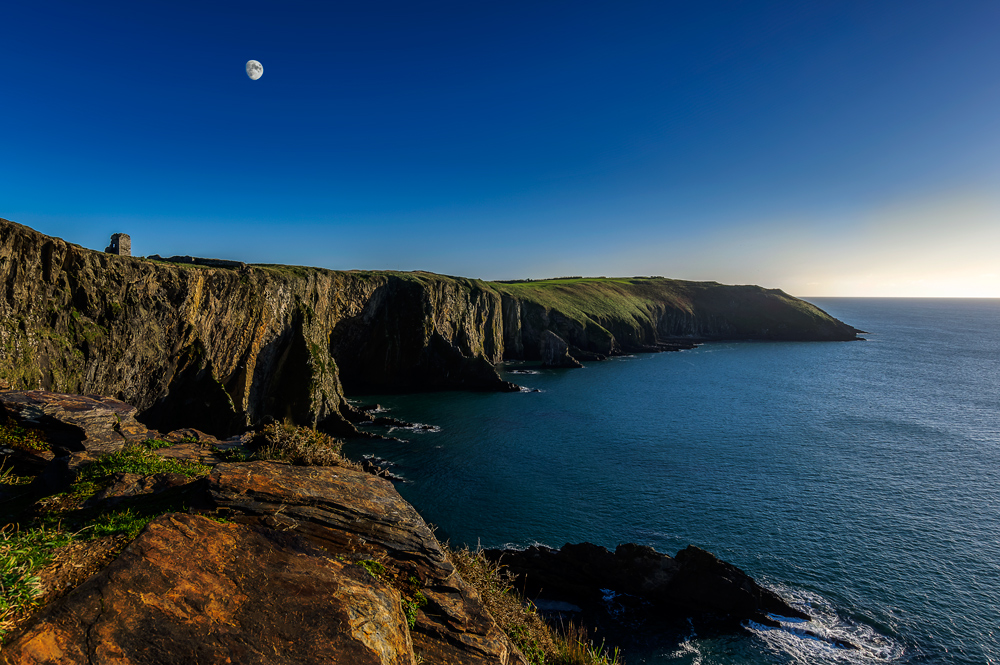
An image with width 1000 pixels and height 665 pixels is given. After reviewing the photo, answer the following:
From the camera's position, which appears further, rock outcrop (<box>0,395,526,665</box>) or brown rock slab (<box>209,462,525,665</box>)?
brown rock slab (<box>209,462,525,665</box>)

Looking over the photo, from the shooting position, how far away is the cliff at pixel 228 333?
25.3 meters

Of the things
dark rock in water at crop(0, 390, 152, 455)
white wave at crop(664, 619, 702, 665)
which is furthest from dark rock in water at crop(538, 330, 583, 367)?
dark rock in water at crop(0, 390, 152, 455)

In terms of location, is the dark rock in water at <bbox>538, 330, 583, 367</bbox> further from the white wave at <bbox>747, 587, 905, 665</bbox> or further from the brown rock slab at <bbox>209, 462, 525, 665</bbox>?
the brown rock slab at <bbox>209, 462, 525, 665</bbox>

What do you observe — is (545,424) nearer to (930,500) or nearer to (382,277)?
(930,500)

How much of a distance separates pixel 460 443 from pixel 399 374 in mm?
29330

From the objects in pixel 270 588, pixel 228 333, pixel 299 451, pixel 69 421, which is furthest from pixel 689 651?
pixel 228 333

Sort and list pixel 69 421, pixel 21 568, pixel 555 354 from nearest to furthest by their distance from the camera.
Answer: pixel 21 568, pixel 69 421, pixel 555 354

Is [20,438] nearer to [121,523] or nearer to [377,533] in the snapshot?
[121,523]

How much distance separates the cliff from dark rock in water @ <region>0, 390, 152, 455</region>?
6710mm

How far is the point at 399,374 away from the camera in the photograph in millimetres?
71438

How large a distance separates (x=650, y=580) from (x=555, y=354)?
244 ft

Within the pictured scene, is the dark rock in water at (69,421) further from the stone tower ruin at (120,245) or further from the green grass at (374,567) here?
the stone tower ruin at (120,245)

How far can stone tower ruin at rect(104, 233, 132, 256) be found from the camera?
109ft

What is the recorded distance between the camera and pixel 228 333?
40406 millimetres
